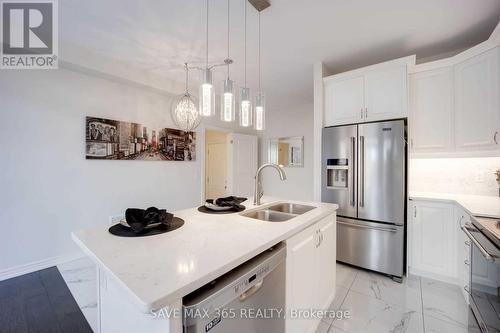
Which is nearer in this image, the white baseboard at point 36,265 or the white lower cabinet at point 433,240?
the white lower cabinet at point 433,240

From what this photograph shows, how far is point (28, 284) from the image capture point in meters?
2.16

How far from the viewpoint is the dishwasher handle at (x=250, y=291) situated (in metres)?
0.88

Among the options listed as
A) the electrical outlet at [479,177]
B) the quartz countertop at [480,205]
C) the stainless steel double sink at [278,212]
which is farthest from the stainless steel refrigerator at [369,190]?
the electrical outlet at [479,177]

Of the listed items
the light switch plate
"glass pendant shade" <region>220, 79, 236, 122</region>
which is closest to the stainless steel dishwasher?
"glass pendant shade" <region>220, 79, 236, 122</region>

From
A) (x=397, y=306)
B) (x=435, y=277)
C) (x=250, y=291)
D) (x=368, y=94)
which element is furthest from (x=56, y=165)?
(x=435, y=277)

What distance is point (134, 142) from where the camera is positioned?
3.13 meters

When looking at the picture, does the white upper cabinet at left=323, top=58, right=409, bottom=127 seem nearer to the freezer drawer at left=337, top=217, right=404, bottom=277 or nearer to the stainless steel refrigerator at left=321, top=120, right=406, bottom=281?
the stainless steel refrigerator at left=321, top=120, right=406, bottom=281

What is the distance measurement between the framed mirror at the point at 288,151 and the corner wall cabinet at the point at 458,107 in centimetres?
229

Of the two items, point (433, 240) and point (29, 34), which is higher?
point (29, 34)

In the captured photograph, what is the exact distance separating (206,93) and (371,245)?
233 cm

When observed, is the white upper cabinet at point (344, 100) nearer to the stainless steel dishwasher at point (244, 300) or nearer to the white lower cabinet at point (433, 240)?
the white lower cabinet at point (433, 240)

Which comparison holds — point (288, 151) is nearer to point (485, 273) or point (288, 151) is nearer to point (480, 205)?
point (480, 205)

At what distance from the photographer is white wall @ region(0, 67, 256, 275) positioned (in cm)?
227

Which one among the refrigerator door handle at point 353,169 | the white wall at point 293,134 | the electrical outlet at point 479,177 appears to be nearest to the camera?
the electrical outlet at point 479,177
